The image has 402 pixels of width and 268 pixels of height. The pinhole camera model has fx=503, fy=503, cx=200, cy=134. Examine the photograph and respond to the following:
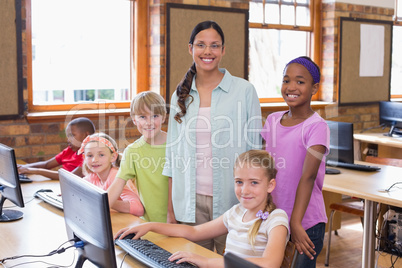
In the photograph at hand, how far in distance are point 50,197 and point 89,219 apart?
3.98 ft

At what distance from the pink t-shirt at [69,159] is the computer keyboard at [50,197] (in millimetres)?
658

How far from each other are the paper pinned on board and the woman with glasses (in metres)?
3.76

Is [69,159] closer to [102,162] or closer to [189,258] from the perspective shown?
[102,162]

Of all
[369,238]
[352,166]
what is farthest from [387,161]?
[369,238]

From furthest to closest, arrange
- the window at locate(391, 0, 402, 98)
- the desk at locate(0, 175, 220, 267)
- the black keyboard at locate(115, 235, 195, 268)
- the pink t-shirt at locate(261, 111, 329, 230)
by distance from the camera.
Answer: the window at locate(391, 0, 402, 98) < the pink t-shirt at locate(261, 111, 329, 230) < the desk at locate(0, 175, 220, 267) < the black keyboard at locate(115, 235, 195, 268)

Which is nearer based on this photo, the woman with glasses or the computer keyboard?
A: the woman with glasses

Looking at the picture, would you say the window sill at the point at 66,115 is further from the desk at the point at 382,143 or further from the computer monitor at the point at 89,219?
the desk at the point at 382,143

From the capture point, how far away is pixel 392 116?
5.01m

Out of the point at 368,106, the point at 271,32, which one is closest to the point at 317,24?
the point at 271,32

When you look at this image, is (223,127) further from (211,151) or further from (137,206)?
(137,206)

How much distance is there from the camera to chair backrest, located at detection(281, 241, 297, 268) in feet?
5.79

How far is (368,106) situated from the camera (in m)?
5.69

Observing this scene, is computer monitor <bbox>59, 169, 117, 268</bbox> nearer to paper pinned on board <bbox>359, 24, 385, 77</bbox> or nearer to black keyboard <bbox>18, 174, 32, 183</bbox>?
black keyboard <bbox>18, 174, 32, 183</bbox>

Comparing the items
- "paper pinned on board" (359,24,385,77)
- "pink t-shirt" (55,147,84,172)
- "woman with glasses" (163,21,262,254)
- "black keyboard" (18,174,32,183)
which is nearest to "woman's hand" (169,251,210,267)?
"woman with glasses" (163,21,262,254)
